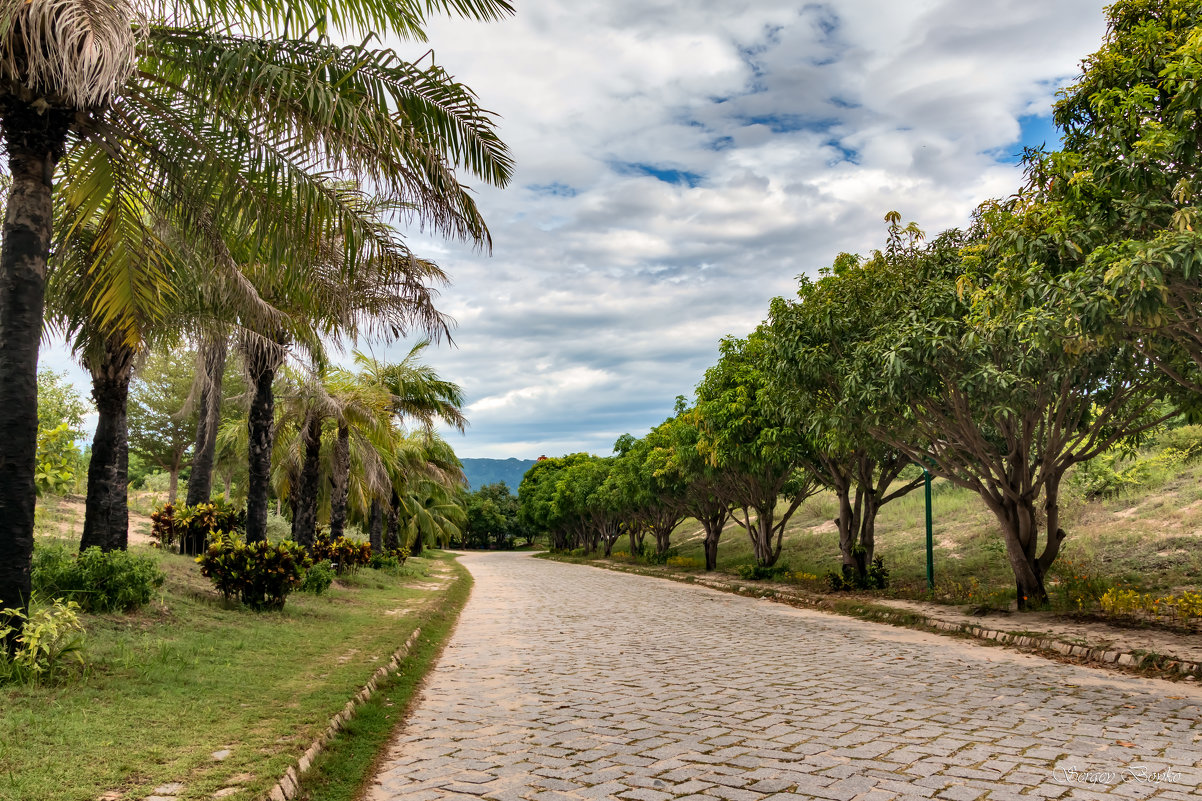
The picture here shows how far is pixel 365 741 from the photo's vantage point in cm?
580

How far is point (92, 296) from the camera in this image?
33.0 feet

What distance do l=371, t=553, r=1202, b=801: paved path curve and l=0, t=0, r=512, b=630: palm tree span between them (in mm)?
4387

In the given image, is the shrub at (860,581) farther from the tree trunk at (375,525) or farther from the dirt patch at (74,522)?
the tree trunk at (375,525)

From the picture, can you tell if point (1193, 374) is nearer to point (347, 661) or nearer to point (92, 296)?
point (347, 661)

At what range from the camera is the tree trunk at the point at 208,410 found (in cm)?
1289

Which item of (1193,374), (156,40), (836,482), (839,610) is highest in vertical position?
(156,40)

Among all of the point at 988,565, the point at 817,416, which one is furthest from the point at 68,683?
the point at 988,565

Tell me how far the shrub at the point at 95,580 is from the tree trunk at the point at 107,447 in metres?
A: 1.61

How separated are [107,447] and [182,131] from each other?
5768 millimetres

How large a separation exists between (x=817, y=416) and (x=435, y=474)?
25130mm

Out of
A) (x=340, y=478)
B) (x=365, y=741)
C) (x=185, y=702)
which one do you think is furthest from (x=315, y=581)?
(x=365, y=741)

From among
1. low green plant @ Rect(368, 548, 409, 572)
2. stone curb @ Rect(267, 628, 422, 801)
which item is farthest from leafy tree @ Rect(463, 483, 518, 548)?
stone curb @ Rect(267, 628, 422, 801)

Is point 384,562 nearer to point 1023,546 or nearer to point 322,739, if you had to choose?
point 1023,546

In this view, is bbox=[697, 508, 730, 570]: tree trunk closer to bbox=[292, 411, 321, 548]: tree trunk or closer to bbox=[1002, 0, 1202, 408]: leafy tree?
bbox=[292, 411, 321, 548]: tree trunk
